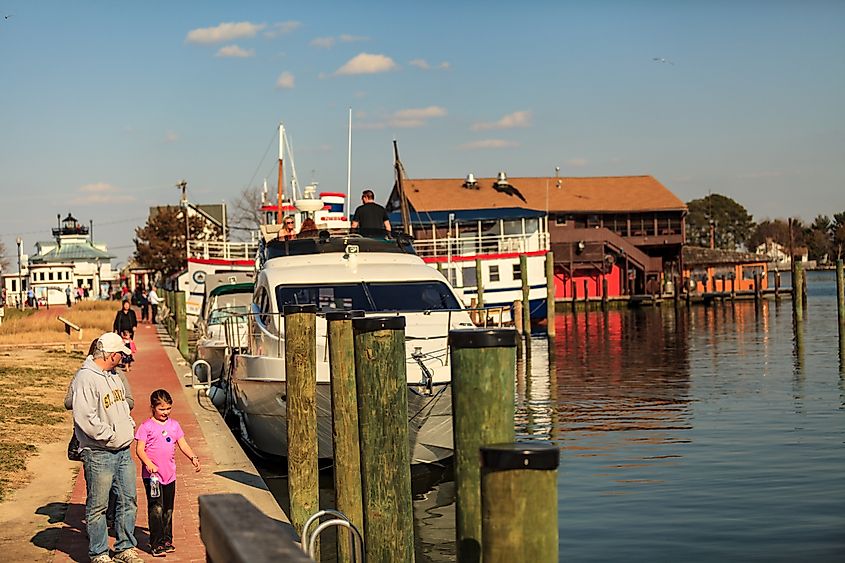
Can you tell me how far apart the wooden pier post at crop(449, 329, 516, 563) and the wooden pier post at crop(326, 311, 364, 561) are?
408cm

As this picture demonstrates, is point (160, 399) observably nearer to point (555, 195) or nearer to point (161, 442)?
point (161, 442)

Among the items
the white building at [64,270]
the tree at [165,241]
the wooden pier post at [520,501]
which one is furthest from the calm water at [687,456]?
the white building at [64,270]

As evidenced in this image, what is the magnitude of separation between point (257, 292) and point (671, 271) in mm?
66508

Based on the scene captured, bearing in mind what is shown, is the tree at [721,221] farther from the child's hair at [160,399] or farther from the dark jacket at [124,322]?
the child's hair at [160,399]

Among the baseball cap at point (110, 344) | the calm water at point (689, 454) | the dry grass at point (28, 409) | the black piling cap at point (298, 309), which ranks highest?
the black piling cap at point (298, 309)

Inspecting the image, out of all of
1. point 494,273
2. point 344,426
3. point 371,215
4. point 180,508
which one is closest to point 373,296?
point 371,215

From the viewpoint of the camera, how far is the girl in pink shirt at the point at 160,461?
10.2 metres

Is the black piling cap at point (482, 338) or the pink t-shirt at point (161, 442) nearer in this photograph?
the black piling cap at point (482, 338)

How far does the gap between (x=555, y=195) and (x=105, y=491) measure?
75068 mm

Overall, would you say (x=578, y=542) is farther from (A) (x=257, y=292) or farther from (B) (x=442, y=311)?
(A) (x=257, y=292)

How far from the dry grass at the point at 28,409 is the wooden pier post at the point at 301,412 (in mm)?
3155

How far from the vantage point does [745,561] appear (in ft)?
40.3

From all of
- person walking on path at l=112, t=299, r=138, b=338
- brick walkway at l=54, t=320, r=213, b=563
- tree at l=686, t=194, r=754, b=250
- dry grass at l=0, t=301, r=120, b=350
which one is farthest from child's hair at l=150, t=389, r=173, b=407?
tree at l=686, t=194, r=754, b=250

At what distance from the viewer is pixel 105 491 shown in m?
9.63
